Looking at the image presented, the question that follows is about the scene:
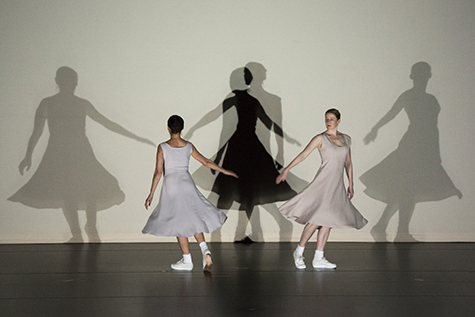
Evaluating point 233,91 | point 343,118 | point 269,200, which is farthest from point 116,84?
point 343,118

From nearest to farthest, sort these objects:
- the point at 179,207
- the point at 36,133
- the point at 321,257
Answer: the point at 179,207, the point at 321,257, the point at 36,133

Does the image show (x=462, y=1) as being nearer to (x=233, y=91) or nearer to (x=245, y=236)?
(x=233, y=91)

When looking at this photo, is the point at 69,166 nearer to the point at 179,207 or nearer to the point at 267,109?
the point at 179,207

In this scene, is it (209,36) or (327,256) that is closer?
(327,256)

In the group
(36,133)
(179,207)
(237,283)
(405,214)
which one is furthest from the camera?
(405,214)

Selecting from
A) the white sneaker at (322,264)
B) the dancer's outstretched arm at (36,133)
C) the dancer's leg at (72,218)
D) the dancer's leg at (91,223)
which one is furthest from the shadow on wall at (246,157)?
the dancer's outstretched arm at (36,133)

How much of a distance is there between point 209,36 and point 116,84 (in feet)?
4.06

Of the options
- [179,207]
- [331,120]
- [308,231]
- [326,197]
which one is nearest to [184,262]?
[179,207]

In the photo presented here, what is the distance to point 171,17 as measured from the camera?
5918mm

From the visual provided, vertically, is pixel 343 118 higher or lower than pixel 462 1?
lower

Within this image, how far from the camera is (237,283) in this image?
377 cm

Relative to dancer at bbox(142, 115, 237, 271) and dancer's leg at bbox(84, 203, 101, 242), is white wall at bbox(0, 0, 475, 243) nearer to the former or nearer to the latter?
dancer's leg at bbox(84, 203, 101, 242)

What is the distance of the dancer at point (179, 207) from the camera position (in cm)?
422

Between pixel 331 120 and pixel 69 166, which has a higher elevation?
pixel 331 120
